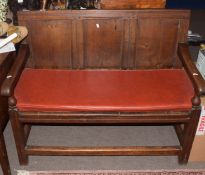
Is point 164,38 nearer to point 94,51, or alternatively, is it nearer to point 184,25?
point 184,25

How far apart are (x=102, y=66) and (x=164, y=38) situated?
49cm

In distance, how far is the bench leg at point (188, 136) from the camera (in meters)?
1.64

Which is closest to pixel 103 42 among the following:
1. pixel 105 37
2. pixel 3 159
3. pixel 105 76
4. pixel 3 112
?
pixel 105 37

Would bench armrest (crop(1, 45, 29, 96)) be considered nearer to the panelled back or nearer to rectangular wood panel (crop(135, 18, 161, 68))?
the panelled back

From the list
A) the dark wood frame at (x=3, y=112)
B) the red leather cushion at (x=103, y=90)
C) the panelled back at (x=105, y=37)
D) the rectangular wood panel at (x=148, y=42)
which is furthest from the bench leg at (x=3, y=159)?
the rectangular wood panel at (x=148, y=42)

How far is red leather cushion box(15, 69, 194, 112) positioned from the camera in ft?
5.24

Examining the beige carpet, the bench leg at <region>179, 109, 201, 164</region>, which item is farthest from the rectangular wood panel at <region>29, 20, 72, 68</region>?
the bench leg at <region>179, 109, 201, 164</region>

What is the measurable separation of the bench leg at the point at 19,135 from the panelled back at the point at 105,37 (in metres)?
0.53

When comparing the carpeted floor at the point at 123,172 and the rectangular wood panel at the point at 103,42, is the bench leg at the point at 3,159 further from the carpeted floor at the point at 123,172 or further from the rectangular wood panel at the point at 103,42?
the rectangular wood panel at the point at 103,42

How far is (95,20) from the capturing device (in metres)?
1.89

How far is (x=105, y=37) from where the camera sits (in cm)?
195

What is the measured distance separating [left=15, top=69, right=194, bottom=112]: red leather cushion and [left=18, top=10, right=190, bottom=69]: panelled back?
10 centimetres

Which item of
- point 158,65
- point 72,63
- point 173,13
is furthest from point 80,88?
point 173,13

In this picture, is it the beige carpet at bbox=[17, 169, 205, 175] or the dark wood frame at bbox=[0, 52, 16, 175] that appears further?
the beige carpet at bbox=[17, 169, 205, 175]
